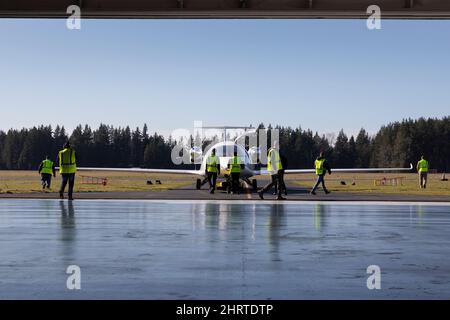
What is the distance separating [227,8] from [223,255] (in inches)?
357

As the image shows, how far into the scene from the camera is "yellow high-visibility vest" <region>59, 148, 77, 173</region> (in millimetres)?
22344

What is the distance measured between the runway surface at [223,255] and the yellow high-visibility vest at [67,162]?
19.3 feet

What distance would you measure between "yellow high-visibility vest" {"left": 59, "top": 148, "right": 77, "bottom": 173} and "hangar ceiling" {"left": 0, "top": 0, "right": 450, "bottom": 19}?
261 inches

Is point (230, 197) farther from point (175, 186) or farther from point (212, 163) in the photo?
point (175, 186)

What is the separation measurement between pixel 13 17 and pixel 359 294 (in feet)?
44.9

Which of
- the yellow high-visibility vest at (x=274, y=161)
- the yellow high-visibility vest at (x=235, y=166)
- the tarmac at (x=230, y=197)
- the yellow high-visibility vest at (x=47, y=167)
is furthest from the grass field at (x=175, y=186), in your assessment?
the yellow high-visibility vest at (x=274, y=161)

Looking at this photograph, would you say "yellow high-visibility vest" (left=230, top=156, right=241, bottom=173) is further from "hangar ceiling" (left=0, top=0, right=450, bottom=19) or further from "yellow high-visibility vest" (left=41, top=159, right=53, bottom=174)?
"hangar ceiling" (left=0, top=0, right=450, bottom=19)

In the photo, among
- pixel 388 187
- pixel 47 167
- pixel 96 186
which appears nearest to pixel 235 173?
pixel 47 167

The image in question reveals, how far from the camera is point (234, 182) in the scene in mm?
29797

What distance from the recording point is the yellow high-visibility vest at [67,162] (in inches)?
880

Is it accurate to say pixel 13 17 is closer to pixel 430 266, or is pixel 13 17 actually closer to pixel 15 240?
pixel 15 240

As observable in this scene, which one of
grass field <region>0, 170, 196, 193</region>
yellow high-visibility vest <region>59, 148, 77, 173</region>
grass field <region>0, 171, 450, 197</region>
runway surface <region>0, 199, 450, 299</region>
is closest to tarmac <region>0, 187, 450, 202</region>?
yellow high-visibility vest <region>59, 148, 77, 173</region>

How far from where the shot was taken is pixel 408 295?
6.24 meters
